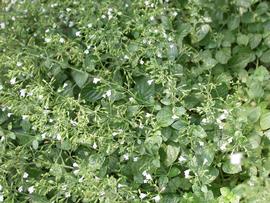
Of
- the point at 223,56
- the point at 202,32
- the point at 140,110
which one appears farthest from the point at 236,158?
the point at 202,32

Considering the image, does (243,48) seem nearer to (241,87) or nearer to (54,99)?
(241,87)

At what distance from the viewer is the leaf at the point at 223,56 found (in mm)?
2547

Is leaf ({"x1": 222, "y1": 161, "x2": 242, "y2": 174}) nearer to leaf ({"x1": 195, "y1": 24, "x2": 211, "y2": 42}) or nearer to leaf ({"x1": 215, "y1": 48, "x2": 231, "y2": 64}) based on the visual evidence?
leaf ({"x1": 215, "y1": 48, "x2": 231, "y2": 64})

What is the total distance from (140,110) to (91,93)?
26 cm

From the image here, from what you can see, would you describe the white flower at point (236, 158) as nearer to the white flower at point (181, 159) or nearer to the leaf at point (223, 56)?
the white flower at point (181, 159)

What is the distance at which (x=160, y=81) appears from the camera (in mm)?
2189

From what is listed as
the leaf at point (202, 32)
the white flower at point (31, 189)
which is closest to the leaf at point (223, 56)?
the leaf at point (202, 32)

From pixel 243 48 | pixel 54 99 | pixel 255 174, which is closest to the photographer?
pixel 255 174

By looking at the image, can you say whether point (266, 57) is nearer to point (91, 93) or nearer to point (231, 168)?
point (231, 168)

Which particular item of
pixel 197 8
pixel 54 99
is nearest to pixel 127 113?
pixel 54 99

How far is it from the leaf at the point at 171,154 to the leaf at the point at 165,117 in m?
0.11

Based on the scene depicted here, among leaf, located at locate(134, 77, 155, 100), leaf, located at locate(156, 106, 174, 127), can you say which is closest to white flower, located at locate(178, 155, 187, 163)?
leaf, located at locate(156, 106, 174, 127)

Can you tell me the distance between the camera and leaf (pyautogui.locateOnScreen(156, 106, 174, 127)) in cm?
216

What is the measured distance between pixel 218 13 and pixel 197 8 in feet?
0.48
